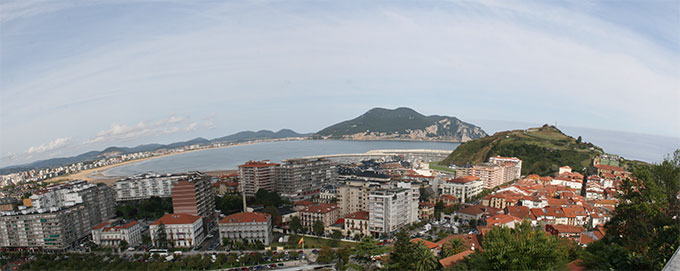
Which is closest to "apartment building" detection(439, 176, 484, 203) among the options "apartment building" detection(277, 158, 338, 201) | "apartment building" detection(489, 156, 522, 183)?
"apartment building" detection(489, 156, 522, 183)

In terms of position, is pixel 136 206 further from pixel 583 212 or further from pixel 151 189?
pixel 583 212

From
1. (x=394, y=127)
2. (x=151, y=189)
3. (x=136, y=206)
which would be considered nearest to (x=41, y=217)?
(x=136, y=206)

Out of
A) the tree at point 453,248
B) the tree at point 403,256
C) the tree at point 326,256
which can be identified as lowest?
the tree at point 326,256

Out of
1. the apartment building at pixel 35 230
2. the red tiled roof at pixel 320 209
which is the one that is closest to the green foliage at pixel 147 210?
the apartment building at pixel 35 230

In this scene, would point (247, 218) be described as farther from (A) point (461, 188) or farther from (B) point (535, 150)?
(B) point (535, 150)

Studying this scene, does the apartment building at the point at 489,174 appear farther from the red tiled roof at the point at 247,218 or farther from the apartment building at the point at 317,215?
the red tiled roof at the point at 247,218
